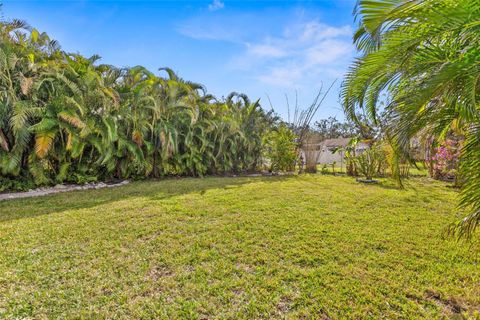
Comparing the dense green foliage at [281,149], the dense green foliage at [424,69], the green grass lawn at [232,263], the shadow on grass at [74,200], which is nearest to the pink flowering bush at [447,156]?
the green grass lawn at [232,263]

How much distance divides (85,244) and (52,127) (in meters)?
5.21

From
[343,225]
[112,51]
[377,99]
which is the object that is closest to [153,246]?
[343,225]

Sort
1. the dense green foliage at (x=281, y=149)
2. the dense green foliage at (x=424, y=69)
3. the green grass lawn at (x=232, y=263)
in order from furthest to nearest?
the dense green foliage at (x=281, y=149)
the green grass lawn at (x=232, y=263)
the dense green foliage at (x=424, y=69)

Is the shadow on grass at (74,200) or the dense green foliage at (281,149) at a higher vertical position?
the dense green foliage at (281,149)

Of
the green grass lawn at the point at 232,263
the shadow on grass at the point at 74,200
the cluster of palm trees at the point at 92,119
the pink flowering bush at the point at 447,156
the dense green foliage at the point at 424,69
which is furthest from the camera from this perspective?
the pink flowering bush at the point at 447,156

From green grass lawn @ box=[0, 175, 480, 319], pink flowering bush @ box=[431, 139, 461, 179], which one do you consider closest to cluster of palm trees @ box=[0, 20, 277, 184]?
green grass lawn @ box=[0, 175, 480, 319]

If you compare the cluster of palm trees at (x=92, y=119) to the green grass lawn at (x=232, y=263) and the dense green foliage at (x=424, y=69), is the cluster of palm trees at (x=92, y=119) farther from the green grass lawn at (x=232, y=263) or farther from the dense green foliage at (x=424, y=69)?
the dense green foliage at (x=424, y=69)

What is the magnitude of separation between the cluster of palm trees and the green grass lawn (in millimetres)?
2436

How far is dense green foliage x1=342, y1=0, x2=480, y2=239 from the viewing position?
6.51ft

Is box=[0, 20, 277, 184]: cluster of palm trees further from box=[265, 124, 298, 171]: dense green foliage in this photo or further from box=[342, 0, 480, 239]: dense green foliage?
box=[342, 0, 480, 239]: dense green foliage

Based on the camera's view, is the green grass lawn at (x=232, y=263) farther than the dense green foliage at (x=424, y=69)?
Yes

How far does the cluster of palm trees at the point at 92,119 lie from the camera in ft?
21.5

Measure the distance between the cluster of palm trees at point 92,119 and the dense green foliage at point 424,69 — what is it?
25.2 feet

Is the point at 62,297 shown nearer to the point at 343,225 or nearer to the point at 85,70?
the point at 343,225
